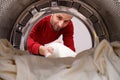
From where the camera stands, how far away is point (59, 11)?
1.22 m

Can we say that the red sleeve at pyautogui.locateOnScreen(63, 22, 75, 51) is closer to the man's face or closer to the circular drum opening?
the man's face

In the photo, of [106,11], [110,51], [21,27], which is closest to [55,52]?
[21,27]

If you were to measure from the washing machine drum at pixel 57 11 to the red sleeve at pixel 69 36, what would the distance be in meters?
0.27

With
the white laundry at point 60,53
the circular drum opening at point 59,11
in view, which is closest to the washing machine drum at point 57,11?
the circular drum opening at point 59,11

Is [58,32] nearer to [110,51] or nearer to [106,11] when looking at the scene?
[106,11]

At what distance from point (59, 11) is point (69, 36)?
314mm

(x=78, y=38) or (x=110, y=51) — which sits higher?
(x=78, y=38)

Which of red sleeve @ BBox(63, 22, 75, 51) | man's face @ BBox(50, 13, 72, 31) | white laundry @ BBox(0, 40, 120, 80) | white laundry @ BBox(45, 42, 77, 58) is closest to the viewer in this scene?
white laundry @ BBox(0, 40, 120, 80)

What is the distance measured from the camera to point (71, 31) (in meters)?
1.51

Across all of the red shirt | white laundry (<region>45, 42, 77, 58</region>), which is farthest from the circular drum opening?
the red shirt

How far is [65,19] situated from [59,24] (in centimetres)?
9

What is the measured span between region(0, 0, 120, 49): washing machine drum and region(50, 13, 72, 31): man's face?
151 millimetres

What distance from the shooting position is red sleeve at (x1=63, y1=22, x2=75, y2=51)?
4.87ft

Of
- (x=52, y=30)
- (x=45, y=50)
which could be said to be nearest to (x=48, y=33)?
(x=52, y=30)
